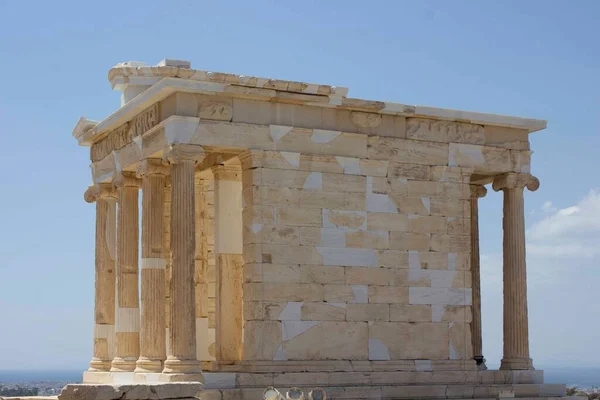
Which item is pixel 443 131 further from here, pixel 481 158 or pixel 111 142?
pixel 111 142

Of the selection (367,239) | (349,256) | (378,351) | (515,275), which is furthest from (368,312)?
(515,275)

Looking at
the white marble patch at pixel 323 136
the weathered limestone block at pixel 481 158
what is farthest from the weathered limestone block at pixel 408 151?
the white marble patch at pixel 323 136

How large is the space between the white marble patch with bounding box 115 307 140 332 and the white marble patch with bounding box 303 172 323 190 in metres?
5.37

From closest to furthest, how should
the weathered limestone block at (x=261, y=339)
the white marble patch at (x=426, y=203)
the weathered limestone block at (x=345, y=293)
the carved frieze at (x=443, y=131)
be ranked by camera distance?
the weathered limestone block at (x=261, y=339) < the weathered limestone block at (x=345, y=293) < the white marble patch at (x=426, y=203) < the carved frieze at (x=443, y=131)

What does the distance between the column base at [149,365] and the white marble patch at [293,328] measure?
2737 mm

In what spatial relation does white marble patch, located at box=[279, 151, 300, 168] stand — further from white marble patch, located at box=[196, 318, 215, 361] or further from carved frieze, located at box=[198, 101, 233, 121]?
white marble patch, located at box=[196, 318, 215, 361]

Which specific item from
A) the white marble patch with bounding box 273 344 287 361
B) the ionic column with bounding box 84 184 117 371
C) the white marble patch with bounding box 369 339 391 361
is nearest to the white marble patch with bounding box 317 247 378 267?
the white marble patch with bounding box 369 339 391 361

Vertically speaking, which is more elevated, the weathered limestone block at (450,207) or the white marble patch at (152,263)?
the weathered limestone block at (450,207)

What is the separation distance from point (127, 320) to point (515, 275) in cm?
934

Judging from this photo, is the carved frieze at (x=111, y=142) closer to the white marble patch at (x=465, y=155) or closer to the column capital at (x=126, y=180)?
the column capital at (x=126, y=180)

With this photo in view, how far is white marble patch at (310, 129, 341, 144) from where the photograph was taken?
28469 millimetres

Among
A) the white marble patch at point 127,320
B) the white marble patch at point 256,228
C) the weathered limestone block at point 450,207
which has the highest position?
the weathered limestone block at point 450,207

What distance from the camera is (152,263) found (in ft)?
92.8

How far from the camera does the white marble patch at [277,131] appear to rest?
27891 millimetres
